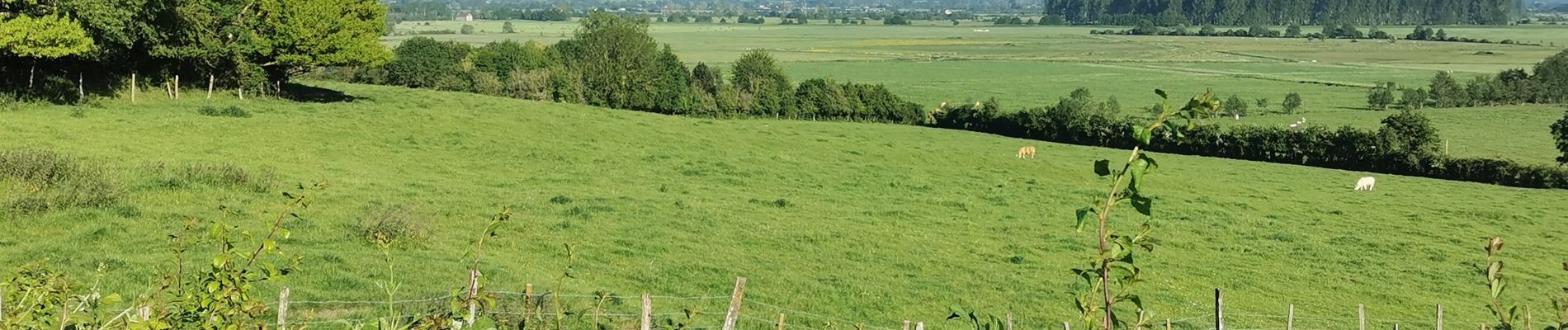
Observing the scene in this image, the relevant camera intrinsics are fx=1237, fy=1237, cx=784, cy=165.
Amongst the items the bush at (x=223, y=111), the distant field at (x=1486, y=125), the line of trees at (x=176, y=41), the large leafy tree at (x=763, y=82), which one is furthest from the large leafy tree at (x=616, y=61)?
the distant field at (x=1486, y=125)

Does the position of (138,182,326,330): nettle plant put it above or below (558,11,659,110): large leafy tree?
above

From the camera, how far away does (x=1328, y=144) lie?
160ft

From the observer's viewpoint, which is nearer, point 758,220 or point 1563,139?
point 758,220

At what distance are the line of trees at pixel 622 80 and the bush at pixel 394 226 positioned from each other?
40.7 meters

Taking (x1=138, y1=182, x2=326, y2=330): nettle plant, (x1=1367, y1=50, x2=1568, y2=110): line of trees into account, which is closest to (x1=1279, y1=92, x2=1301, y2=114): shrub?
(x1=1367, y1=50, x2=1568, y2=110): line of trees

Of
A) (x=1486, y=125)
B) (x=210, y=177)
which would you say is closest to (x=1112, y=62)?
(x=1486, y=125)

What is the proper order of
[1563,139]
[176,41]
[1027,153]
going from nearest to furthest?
[176,41] → [1563,139] → [1027,153]

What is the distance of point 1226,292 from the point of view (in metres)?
19.4

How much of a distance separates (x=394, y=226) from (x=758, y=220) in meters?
7.91

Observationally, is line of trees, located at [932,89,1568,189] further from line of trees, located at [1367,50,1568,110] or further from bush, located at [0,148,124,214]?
bush, located at [0,148,124,214]

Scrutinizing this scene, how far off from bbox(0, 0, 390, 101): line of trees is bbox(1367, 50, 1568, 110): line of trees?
63.5 m

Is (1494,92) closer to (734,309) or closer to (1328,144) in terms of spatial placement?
(1328,144)

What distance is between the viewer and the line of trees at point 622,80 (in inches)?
2330

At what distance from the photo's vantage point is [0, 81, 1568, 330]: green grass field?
16266 millimetres
